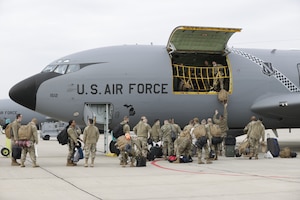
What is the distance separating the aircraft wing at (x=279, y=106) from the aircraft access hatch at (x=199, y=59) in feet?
5.20

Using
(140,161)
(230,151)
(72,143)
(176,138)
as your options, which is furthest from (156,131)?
(72,143)

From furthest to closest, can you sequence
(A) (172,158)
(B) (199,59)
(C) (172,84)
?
(B) (199,59) → (C) (172,84) → (A) (172,158)

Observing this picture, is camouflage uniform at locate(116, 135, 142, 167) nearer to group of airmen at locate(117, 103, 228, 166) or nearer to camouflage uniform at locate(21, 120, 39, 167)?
group of airmen at locate(117, 103, 228, 166)

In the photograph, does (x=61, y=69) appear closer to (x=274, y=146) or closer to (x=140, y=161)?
(x=140, y=161)

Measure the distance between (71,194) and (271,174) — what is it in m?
6.15

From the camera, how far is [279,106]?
21.1 m

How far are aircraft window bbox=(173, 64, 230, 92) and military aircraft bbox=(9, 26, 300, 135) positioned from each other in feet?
0.15

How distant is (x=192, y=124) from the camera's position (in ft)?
61.0

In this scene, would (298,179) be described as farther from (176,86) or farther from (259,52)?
(259,52)

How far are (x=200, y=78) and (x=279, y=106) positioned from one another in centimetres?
372

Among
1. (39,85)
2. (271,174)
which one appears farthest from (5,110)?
(271,174)

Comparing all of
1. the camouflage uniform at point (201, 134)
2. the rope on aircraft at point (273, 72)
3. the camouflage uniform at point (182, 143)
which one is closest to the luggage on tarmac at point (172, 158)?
the camouflage uniform at point (182, 143)

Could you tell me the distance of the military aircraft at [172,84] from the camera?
20297 millimetres

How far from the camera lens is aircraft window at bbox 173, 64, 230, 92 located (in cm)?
2159
